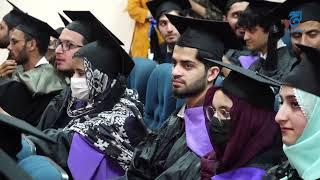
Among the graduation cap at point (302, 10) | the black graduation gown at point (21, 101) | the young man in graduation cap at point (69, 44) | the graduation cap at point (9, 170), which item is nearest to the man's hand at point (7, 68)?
the black graduation gown at point (21, 101)

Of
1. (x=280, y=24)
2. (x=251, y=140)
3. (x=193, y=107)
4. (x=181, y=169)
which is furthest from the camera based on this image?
(x=280, y=24)

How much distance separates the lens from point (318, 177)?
2.35 meters

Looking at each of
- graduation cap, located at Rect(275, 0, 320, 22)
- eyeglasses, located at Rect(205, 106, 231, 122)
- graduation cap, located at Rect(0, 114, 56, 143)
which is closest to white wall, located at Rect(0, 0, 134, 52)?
graduation cap, located at Rect(275, 0, 320, 22)

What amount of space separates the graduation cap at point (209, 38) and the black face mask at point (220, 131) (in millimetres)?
798

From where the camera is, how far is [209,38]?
3.73m

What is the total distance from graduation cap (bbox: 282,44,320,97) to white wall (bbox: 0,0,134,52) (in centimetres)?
501

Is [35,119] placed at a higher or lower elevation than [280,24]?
lower

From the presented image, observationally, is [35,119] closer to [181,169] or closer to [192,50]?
[192,50]

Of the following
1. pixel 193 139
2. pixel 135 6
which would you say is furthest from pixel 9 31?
pixel 193 139

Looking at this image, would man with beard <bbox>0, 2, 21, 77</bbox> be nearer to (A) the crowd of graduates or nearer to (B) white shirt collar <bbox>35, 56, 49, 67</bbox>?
(A) the crowd of graduates

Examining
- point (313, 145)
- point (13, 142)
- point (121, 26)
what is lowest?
point (121, 26)

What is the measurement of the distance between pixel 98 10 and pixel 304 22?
444 centimetres

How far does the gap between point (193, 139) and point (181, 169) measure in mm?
201

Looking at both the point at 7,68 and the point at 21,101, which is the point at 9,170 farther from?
the point at 7,68
